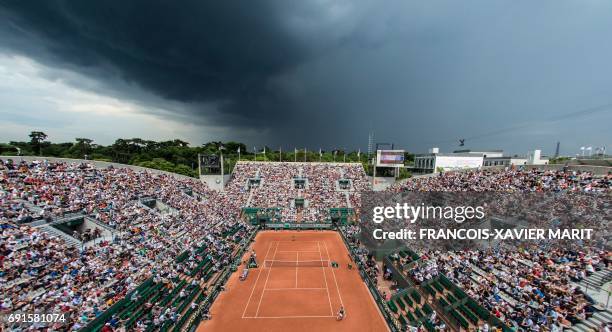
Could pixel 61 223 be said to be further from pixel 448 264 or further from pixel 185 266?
pixel 448 264

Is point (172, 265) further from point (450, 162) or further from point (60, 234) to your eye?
point (450, 162)

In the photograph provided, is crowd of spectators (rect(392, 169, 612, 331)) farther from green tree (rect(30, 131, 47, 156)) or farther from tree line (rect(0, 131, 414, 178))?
green tree (rect(30, 131, 47, 156))

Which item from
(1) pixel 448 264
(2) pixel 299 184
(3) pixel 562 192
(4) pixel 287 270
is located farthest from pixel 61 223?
(3) pixel 562 192

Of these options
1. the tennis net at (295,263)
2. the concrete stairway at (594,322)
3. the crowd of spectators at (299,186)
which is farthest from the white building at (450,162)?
the concrete stairway at (594,322)

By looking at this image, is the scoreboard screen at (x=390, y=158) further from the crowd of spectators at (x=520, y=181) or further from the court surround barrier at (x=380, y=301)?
the court surround barrier at (x=380, y=301)

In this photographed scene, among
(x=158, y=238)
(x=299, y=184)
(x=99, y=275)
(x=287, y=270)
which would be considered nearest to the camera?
(x=99, y=275)

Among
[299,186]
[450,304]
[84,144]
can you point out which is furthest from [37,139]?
[450,304]
